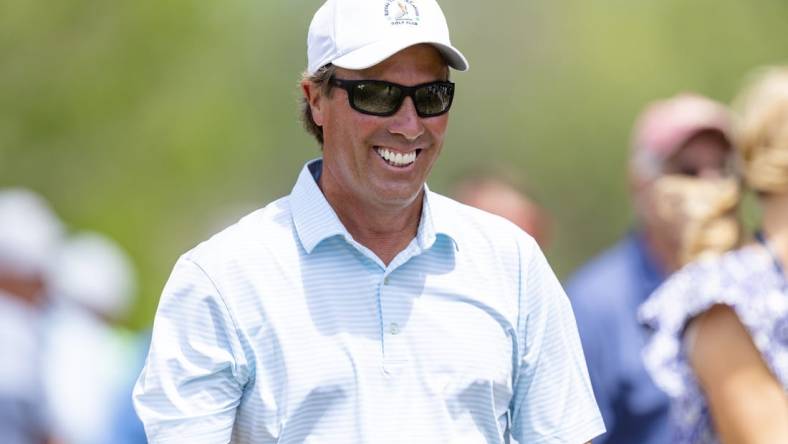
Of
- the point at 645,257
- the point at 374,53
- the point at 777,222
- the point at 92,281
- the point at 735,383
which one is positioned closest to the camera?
the point at 374,53

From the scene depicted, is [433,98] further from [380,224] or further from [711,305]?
[711,305]

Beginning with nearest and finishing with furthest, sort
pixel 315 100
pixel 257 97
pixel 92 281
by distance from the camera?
1. pixel 315 100
2. pixel 92 281
3. pixel 257 97

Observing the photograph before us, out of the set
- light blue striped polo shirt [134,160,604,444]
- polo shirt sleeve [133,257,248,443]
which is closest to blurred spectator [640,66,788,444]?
light blue striped polo shirt [134,160,604,444]

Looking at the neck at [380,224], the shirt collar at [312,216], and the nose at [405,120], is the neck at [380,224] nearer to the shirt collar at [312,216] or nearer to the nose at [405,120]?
the shirt collar at [312,216]

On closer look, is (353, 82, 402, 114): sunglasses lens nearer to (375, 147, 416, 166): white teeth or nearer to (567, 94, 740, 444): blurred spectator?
(375, 147, 416, 166): white teeth

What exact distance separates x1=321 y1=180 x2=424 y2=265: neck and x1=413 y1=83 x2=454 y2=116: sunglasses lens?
23cm

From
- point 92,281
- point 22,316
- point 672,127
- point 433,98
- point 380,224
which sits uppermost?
point 433,98

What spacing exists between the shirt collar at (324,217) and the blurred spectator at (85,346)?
10.4 feet

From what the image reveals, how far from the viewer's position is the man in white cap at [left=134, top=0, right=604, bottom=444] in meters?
3.99

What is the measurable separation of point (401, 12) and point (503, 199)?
4.74 m

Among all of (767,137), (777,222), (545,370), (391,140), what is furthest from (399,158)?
(767,137)

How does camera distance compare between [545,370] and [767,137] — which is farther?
[767,137]

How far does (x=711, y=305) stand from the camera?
15.7 feet

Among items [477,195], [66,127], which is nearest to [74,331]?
[477,195]
